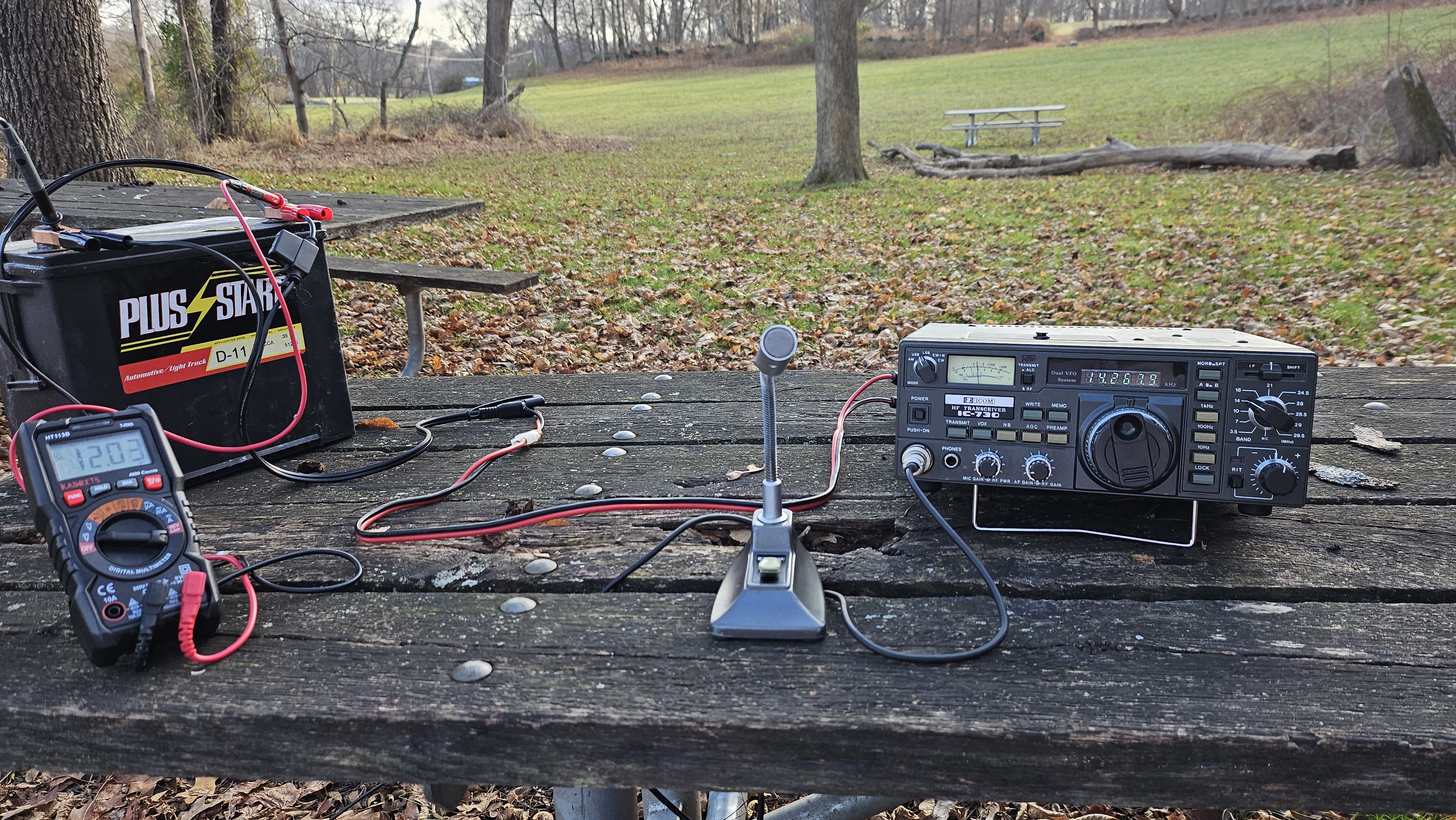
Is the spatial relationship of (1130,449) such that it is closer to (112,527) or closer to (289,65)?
(112,527)

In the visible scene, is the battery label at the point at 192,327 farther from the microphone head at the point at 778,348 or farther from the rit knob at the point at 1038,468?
the rit knob at the point at 1038,468

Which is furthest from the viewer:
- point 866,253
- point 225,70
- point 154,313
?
point 225,70

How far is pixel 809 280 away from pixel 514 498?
583cm

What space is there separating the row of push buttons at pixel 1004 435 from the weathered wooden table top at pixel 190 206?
93.9 inches

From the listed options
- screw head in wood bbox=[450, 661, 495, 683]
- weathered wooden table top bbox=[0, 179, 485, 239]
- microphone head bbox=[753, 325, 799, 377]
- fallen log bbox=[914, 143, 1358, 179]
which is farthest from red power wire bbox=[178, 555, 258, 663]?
fallen log bbox=[914, 143, 1358, 179]

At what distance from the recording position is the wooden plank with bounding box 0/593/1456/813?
89 centimetres

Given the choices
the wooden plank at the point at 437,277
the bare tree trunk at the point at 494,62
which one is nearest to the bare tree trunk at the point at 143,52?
the bare tree trunk at the point at 494,62

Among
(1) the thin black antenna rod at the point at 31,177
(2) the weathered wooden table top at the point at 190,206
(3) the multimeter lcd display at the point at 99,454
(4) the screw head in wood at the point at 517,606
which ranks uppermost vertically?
(1) the thin black antenna rod at the point at 31,177

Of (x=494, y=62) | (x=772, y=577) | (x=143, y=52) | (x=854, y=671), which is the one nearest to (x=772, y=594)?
(x=772, y=577)

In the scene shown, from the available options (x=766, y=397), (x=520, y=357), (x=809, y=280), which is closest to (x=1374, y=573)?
(x=766, y=397)

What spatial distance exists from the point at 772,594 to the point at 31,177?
4.07 feet

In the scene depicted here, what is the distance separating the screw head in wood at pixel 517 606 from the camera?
3.79 feet

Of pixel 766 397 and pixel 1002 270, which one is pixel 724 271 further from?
pixel 766 397

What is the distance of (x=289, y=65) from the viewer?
1764 cm
